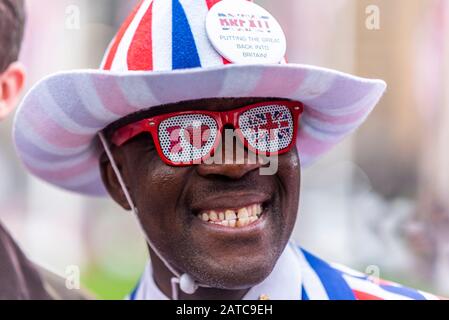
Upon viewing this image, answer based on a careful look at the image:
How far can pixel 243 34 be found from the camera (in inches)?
62.4

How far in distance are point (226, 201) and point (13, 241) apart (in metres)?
1.16

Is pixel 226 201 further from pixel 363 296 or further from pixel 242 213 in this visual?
pixel 363 296

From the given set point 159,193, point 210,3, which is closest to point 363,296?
point 159,193

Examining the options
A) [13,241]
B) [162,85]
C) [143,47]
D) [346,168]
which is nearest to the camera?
[162,85]

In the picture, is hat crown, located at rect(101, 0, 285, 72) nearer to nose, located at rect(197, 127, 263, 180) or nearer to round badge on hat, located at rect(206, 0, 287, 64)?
round badge on hat, located at rect(206, 0, 287, 64)

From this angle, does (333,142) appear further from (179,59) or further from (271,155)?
(179,59)

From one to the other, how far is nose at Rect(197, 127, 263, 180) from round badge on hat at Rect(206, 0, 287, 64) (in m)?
0.20

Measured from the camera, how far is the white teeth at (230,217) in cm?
163

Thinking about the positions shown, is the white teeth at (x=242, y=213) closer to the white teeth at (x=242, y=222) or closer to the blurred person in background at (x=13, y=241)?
the white teeth at (x=242, y=222)

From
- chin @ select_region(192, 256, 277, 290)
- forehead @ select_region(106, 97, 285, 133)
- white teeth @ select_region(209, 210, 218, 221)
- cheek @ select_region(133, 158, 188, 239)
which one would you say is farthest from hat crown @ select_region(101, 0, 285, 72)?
chin @ select_region(192, 256, 277, 290)

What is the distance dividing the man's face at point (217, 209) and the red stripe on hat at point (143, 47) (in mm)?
124

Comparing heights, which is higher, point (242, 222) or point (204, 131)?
point (204, 131)

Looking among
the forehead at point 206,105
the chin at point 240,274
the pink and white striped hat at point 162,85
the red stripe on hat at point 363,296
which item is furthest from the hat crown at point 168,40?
the red stripe on hat at point 363,296
